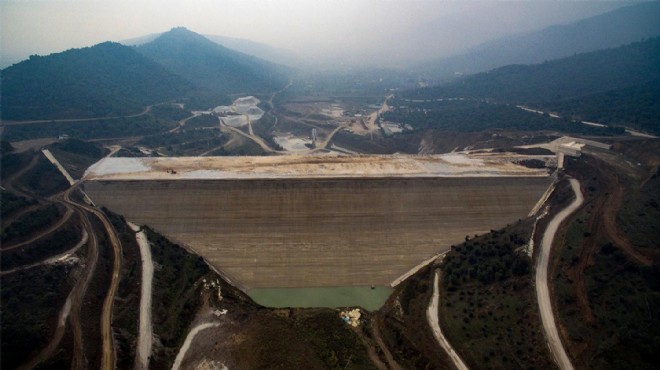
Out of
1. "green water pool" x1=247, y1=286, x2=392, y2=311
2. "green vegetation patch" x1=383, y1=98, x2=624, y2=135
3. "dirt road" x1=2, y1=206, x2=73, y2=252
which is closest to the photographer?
"dirt road" x1=2, y1=206, x2=73, y2=252

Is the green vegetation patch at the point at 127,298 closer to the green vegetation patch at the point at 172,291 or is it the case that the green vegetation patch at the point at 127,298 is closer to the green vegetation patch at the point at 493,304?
the green vegetation patch at the point at 172,291

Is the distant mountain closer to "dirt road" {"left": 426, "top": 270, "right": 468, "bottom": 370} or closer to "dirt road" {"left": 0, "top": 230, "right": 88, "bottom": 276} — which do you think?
"dirt road" {"left": 426, "top": 270, "right": 468, "bottom": 370}

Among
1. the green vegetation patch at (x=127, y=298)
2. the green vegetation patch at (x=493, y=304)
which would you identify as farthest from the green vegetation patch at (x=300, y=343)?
the green vegetation patch at (x=493, y=304)

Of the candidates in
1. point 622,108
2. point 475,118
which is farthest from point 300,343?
point 622,108

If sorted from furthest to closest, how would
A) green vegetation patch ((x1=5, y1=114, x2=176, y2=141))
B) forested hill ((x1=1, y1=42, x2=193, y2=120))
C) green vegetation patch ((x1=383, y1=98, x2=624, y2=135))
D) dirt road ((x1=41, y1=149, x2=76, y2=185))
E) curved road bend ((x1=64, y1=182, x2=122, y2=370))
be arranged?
forested hill ((x1=1, y1=42, x2=193, y2=120))
green vegetation patch ((x1=383, y1=98, x2=624, y2=135))
green vegetation patch ((x1=5, y1=114, x2=176, y2=141))
dirt road ((x1=41, y1=149, x2=76, y2=185))
curved road bend ((x1=64, y1=182, x2=122, y2=370))

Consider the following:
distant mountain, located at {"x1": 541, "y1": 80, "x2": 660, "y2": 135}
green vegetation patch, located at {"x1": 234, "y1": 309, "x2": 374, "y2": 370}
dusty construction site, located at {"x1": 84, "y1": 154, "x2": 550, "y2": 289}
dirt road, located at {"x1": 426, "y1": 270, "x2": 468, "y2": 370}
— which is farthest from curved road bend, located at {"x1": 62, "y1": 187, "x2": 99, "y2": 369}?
distant mountain, located at {"x1": 541, "y1": 80, "x2": 660, "y2": 135}

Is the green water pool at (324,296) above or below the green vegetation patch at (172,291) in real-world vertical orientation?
below
